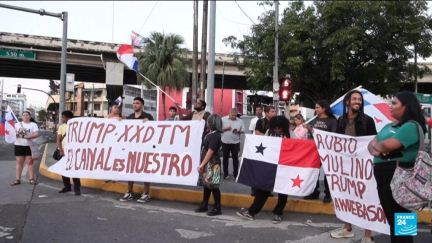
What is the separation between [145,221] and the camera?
5.38 metres

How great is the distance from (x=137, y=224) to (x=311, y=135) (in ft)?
10.8

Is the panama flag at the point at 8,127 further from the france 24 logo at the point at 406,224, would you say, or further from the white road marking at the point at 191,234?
the france 24 logo at the point at 406,224

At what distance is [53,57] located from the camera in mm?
29984

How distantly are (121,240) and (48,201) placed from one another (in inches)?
102

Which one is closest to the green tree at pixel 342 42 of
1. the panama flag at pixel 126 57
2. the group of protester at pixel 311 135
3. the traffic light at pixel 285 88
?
the traffic light at pixel 285 88

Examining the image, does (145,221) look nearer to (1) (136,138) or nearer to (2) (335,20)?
(1) (136,138)

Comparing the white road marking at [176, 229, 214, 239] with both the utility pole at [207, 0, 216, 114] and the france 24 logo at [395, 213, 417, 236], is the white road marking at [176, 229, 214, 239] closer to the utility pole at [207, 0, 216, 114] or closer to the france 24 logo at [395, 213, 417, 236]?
the france 24 logo at [395, 213, 417, 236]

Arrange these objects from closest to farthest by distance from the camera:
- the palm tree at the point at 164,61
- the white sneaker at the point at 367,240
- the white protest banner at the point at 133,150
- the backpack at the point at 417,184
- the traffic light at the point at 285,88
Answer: the backpack at the point at 417,184 < the white sneaker at the point at 367,240 < the white protest banner at the point at 133,150 < the traffic light at the point at 285,88 < the palm tree at the point at 164,61

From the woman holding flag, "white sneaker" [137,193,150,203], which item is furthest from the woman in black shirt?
the woman holding flag

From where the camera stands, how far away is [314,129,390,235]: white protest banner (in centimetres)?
438

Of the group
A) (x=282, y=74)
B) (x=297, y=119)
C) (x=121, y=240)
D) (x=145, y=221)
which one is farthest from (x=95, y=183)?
(x=282, y=74)

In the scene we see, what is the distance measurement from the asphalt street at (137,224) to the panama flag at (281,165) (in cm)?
55

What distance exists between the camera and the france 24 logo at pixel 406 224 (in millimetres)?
2986

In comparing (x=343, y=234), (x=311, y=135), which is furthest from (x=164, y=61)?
(x=343, y=234)
